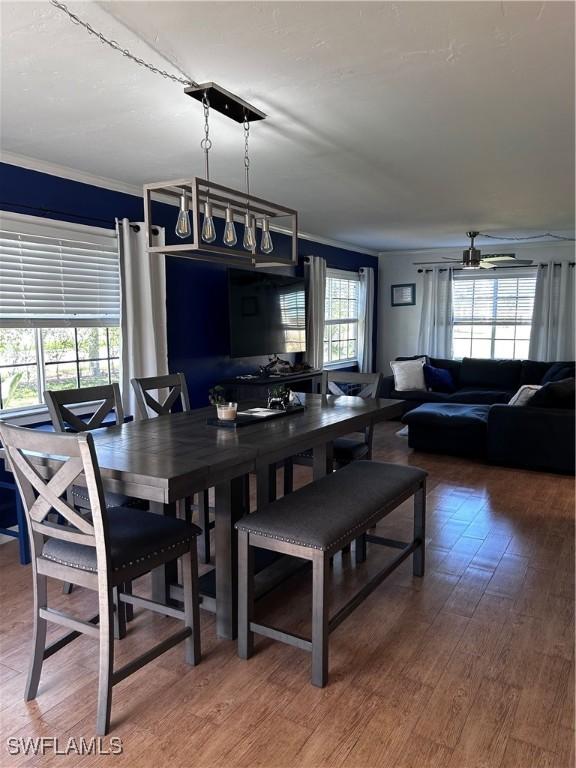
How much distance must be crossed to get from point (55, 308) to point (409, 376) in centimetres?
489

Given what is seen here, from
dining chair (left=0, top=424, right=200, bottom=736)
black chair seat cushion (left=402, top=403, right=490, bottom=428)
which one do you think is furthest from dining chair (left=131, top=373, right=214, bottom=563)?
black chair seat cushion (left=402, top=403, right=490, bottom=428)

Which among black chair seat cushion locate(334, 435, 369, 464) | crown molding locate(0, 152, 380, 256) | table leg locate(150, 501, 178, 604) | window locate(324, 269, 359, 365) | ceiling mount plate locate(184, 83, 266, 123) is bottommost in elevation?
table leg locate(150, 501, 178, 604)

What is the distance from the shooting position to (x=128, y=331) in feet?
13.7

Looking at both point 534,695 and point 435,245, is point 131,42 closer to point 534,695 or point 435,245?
point 534,695

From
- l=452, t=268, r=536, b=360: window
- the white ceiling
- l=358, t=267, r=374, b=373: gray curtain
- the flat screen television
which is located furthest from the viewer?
l=358, t=267, r=374, b=373: gray curtain

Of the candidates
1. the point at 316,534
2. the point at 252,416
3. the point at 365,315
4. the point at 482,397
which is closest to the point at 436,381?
the point at 482,397

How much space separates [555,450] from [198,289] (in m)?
3.44

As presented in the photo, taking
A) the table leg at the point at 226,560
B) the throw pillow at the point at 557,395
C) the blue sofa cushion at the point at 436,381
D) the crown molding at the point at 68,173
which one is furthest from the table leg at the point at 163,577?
the blue sofa cushion at the point at 436,381

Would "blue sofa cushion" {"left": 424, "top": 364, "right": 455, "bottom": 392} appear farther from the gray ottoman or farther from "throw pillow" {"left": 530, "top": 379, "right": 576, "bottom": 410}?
"throw pillow" {"left": 530, "top": 379, "right": 576, "bottom": 410}

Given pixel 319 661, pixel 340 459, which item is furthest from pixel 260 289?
pixel 319 661

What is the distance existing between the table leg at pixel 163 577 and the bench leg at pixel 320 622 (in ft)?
2.62

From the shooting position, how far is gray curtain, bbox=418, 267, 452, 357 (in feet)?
27.4

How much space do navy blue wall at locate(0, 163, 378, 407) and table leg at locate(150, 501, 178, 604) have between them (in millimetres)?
2173

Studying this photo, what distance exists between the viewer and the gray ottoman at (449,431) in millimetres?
5285
